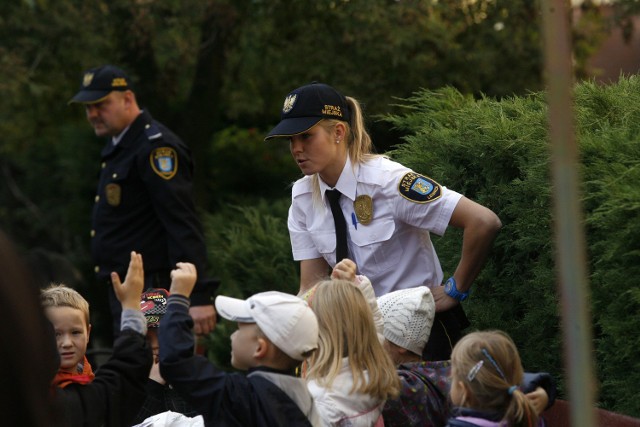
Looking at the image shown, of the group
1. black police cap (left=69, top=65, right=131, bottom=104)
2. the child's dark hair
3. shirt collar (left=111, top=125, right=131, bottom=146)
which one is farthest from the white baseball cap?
black police cap (left=69, top=65, right=131, bottom=104)

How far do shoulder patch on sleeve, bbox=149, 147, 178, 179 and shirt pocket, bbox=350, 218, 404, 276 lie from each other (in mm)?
1767

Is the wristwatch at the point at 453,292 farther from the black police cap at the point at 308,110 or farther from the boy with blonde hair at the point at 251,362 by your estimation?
the boy with blonde hair at the point at 251,362

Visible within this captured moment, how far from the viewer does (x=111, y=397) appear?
322 centimetres

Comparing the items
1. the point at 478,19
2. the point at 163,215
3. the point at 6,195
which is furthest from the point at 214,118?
the point at 6,195

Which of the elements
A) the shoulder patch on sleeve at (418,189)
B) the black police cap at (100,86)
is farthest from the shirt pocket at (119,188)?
the shoulder patch on sleeve at (418,189)

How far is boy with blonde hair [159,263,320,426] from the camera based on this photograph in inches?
125

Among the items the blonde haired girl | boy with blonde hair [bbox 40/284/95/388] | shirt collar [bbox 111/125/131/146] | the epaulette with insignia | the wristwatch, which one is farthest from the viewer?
shirt collar [bbox 111/125/131/146]

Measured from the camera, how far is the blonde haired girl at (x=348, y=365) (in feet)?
11.4

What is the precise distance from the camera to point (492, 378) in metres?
3.24

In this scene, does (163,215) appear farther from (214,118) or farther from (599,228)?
(214,118)

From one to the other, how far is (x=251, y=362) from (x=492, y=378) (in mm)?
679

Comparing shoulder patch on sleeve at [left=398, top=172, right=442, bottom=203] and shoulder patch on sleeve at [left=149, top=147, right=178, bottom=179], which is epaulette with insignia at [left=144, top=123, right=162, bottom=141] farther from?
shoulder patch on sleeve at [left=398, top=172, right=442, bottom=203]

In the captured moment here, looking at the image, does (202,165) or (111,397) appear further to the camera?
(202,165)

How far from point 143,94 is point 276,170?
1.44 metres
